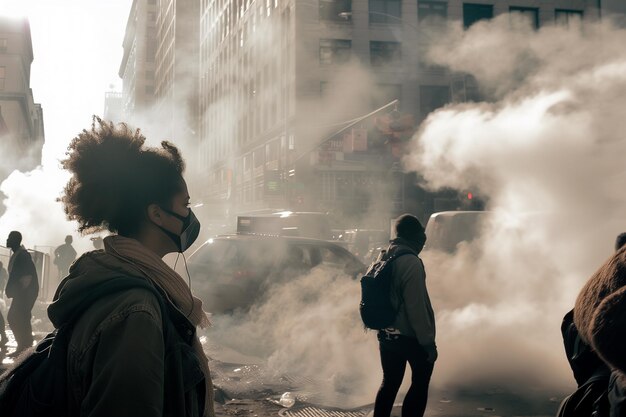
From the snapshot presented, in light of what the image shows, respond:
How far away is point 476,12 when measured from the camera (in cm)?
3575

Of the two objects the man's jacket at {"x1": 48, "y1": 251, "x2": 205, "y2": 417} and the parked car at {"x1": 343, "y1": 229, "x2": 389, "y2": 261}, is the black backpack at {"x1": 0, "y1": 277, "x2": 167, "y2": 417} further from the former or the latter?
the parked car at {"x1": 343, "y1": 229, "x2": 389, "y2": 261}

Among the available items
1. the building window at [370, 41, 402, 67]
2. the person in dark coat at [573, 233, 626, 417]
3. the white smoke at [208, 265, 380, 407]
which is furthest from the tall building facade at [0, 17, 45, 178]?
the person in dark coat at [573, 233, 626, 417]

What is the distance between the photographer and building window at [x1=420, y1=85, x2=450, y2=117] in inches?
1385

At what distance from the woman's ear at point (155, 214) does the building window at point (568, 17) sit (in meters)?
37.1

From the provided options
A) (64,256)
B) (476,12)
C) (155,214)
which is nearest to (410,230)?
(155,214)

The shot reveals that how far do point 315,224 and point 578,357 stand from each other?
1807 cm

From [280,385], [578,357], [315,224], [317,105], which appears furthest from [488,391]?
[317,105]

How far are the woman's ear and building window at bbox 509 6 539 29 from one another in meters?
36.5

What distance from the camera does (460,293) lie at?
29.2 feet

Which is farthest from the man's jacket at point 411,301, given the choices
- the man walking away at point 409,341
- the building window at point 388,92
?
the building window at point 388,92

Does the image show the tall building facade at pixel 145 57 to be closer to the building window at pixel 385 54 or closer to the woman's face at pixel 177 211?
the building window at pixel 385 54

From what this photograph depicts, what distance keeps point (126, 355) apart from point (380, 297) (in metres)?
3.17

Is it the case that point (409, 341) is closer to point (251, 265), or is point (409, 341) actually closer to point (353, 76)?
point (251, 265)

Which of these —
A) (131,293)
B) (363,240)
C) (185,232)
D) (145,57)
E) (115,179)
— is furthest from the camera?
(145,57)
